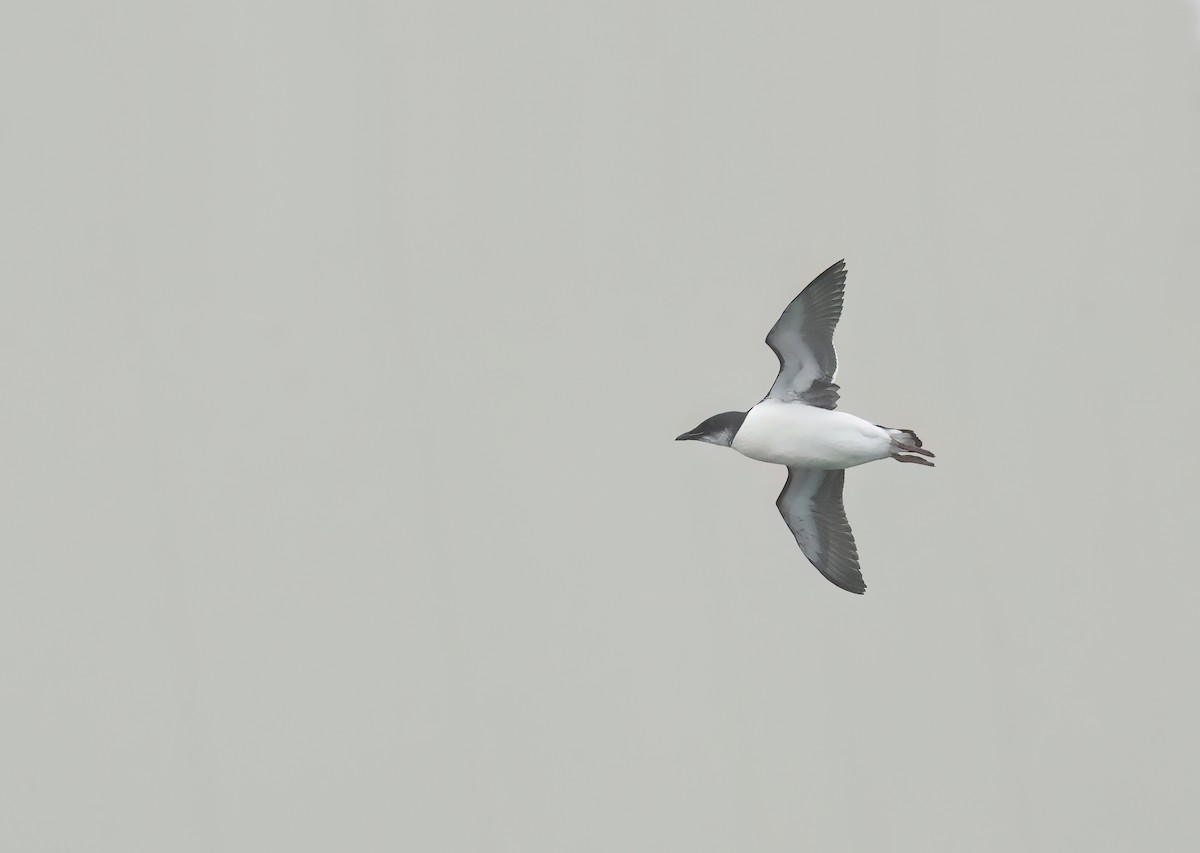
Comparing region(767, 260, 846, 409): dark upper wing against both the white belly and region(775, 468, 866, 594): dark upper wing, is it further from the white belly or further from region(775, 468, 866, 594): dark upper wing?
region(775, 468, 866, 594): dark upper wing

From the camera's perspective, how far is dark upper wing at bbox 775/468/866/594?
61.0 ft

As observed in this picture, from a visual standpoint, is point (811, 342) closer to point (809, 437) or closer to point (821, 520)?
point (809, 437)

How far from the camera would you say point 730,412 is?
59.6ft

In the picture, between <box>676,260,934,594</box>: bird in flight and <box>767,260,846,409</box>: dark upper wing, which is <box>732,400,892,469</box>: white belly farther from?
<box>767,260,846,409</box>: dark upper wing

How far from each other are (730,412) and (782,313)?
122cm

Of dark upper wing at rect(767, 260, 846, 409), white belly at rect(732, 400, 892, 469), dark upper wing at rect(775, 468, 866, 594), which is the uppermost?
dark upper wing at rect(767, 260, 846, 409)

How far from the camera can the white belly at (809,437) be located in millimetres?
17578

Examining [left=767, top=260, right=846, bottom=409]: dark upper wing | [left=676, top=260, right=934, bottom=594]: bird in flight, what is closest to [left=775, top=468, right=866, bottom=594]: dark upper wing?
[left=676, top=260, right=934, bottom=594]: bird in flight

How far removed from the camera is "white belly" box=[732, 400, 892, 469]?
692 inches

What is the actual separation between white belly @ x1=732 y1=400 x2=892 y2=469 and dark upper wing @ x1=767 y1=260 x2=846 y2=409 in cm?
20

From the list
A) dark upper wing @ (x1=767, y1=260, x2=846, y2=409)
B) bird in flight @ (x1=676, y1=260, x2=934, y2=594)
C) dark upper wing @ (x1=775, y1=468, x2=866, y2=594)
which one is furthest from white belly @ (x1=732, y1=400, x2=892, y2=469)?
dark upper wing @ (x1=775, y1=468, x2=866, y2=594)

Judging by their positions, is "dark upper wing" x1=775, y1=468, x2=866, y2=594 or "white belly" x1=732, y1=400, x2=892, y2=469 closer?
"white belly" x1=732, y1=400, x2=892, y2=469

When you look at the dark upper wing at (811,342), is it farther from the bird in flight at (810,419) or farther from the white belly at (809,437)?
the white belly at (809,437)

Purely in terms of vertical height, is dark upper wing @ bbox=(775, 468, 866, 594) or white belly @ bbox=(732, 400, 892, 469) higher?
white belly @ bbox=(732, 400, 892, 469)
